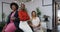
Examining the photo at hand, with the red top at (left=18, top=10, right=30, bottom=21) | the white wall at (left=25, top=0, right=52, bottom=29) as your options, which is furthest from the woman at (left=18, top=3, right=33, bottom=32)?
the white wall at (left=25, top=0, right=52, bottom=29)

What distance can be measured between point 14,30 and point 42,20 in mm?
1277

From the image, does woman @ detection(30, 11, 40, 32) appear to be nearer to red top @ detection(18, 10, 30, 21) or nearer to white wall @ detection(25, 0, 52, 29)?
white wall @ detection(25, 0, 52, 29)

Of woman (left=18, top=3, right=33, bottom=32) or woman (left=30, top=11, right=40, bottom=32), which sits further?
woman (left=30, top=11, right=40, bottom=32)

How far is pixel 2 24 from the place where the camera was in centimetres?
452

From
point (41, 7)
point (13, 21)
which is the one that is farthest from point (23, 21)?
point (41, 7)

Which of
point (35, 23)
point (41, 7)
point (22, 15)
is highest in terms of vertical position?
point (41, 7)

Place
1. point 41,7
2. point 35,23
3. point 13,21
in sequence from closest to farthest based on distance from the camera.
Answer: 1. point 13,21
2. point 35,23
3. point 41,7

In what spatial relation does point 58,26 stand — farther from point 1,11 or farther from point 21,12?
point 1,11

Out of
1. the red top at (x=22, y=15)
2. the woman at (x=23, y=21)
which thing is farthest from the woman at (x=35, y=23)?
the red top at (x=22, y=15)

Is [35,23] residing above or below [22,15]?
below

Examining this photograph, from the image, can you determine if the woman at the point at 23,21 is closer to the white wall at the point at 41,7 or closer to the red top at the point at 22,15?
the red top at the point at 22,15

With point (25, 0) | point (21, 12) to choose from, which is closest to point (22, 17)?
point (21, 12)

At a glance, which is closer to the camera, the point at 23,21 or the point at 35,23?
the point at 23,21

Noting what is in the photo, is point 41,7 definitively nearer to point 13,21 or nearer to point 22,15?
point 22,15
